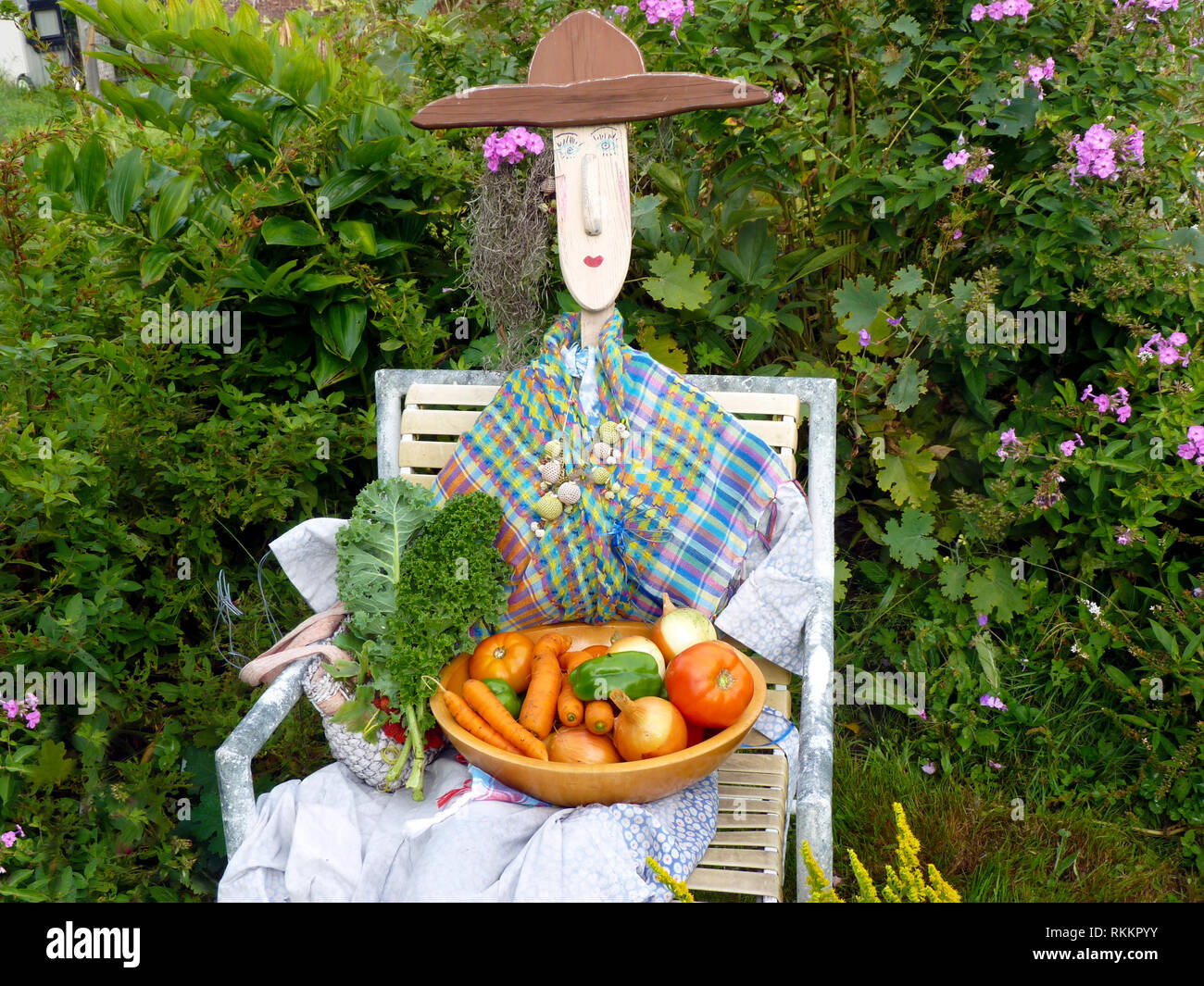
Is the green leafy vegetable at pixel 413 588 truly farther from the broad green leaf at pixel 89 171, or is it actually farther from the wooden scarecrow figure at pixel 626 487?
the broad green leaf at pixel 89 171

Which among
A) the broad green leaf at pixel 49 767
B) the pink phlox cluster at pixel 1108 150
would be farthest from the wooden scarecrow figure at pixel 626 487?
the pink phlox cluster at pixel 1108 150

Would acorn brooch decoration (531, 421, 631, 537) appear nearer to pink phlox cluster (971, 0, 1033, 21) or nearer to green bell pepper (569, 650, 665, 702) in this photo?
green bell pepper (569, 650, 665, 702)

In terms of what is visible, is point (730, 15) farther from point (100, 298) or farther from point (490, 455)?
point (100, 298)

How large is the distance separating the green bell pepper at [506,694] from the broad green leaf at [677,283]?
52.7 inches

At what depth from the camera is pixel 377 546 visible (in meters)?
2.14

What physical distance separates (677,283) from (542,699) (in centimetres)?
144

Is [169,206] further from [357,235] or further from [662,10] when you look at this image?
[662,10]

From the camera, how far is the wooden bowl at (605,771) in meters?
1.79

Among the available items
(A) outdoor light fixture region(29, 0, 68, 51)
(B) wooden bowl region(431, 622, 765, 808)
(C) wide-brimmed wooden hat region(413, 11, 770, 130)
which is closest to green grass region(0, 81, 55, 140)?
(A) outdoor light fixture region(29, 0, 68, 51)

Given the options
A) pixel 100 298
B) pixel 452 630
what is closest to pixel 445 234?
pixel 100 298

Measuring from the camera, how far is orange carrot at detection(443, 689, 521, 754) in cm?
190

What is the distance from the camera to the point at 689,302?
291 centimetres

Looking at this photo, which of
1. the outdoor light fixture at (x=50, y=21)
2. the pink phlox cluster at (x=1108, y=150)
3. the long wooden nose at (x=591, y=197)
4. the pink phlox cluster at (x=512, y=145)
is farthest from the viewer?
the outdoor light fixture at (x=50, y=21)
